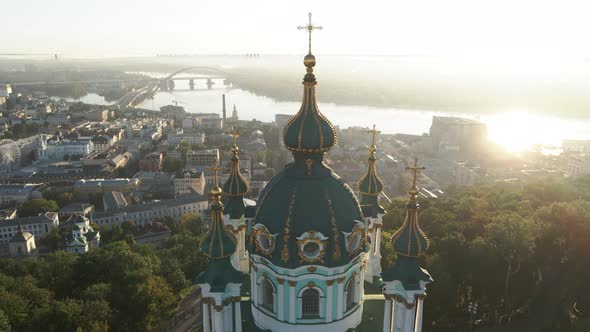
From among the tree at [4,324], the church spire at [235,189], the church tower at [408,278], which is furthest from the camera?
the tree at [4,324]

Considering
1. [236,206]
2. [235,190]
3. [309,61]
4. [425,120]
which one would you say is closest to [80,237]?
[236,206]

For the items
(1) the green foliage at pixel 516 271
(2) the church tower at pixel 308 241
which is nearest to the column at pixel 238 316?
(2) the church tower at pixel 308 241

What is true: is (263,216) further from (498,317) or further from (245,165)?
(245,165)

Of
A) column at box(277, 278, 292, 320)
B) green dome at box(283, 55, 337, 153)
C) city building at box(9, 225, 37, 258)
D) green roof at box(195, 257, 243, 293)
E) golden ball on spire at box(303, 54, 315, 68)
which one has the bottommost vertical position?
city building at box(9, 225, 37, 258)

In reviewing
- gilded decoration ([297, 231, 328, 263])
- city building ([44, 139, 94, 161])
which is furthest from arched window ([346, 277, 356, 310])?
city building ([44, 139, 94, 161])

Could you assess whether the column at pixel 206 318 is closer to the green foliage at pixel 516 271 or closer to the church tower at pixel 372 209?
the church tower at pixel 372 209

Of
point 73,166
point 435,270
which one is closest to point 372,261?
point 435,270

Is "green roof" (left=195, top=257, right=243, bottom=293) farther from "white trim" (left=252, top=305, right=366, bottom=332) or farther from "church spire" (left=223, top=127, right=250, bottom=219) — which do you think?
"church spire" (left=223, top=127, right=250, bottom=219)
